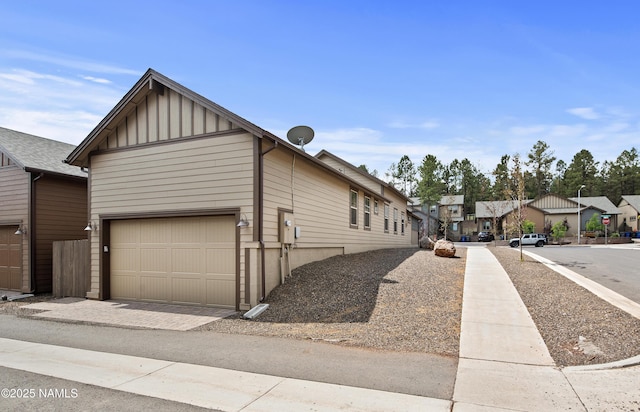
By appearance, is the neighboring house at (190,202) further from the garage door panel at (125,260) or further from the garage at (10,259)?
the garage at (10,259)

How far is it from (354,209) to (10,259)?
42.3 ft

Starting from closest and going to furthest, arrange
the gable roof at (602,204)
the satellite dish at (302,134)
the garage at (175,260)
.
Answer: the garage at (175,260) < the satellite dish at (302,134) < the gable roof at (602,204)

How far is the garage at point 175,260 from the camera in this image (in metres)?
9.74

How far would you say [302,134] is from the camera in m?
13.9

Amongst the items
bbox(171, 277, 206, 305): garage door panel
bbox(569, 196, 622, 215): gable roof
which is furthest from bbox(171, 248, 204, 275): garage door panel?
bbox(569, 196, 622, 215): gable roof

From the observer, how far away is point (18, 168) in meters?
13.3

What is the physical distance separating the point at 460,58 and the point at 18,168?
15265 mm

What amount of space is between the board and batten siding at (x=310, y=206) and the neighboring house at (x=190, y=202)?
0.06 metres

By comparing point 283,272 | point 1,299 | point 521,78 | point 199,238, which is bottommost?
point 1,299

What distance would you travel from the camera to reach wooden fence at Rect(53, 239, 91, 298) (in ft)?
38.6

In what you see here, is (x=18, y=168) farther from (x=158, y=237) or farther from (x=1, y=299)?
(x=158, y=237)

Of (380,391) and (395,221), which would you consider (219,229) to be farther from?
(395,221)

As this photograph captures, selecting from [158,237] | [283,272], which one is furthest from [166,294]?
[283,272]

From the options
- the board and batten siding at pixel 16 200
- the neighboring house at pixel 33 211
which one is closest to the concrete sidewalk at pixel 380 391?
the neighboring house at pixel 33 211
